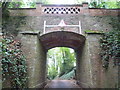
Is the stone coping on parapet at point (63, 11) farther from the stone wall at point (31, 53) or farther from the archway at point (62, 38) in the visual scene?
the stone wall at point (31, 53)

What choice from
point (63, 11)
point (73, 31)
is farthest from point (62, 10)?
point (73, 31)

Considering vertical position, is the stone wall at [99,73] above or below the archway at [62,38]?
below

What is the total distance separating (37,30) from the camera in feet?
21.7

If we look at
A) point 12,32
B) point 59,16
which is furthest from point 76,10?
point 12,32

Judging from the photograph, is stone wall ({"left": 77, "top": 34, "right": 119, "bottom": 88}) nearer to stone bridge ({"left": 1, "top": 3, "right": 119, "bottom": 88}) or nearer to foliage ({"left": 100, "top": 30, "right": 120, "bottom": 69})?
stone bridge ({"left": 1, "top": 3, "right": 119, "bottom": 88})

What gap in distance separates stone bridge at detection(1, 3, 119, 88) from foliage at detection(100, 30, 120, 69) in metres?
0.24

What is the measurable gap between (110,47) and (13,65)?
4.39 metres

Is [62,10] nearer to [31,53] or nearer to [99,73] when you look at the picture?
[31,53]

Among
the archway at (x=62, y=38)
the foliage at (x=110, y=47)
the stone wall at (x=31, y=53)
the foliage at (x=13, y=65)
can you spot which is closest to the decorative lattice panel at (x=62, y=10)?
the archway at (x=62, y=38)

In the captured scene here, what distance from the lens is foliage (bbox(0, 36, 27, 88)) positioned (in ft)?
15.6

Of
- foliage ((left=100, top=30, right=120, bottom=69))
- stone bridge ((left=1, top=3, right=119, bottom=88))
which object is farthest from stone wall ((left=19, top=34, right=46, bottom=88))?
foliage ((left=100, top=30, right=120, bottom=69))

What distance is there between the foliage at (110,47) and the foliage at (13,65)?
3.76 meters

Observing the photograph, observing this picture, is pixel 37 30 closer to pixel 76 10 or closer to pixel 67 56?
pixel 76 10

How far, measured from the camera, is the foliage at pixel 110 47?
5.38 meters
